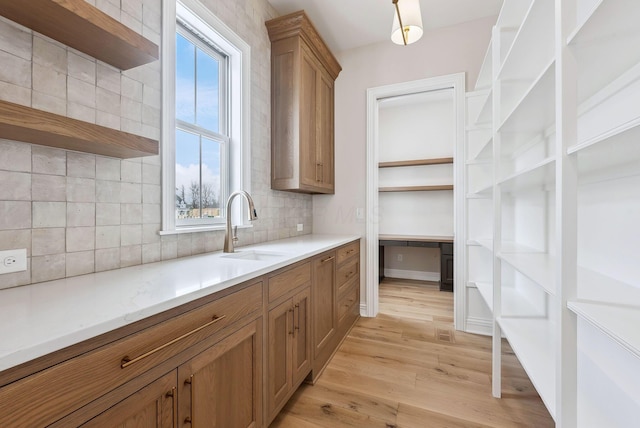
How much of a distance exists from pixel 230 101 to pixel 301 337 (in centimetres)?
178

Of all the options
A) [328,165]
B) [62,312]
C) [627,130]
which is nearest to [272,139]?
[328,165]

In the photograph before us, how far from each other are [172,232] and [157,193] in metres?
0.22

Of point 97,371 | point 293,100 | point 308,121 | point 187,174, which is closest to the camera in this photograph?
point 97,371

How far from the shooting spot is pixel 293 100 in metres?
2.42

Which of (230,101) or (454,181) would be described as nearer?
(230,101)

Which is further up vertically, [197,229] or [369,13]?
[369,13]

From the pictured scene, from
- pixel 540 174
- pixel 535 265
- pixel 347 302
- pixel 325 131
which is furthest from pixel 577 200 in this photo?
pixel 325 131

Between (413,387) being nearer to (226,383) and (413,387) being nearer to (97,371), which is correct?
(226,383)

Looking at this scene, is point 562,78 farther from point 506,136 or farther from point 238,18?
point 238,18

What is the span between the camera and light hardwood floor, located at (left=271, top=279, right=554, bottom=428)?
154cm

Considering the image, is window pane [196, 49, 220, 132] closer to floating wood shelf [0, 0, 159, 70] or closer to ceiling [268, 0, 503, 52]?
floating wood shelf [0, 0, 159, 70]

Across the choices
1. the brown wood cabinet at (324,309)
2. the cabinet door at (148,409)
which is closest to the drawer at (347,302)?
the brown wood cabinet at (324,309)

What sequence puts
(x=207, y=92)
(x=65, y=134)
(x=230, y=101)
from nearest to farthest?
(x=65, y=134)
(x=207, y=92)
(x=230, y=101)

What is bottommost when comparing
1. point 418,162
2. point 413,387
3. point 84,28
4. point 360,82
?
point 413,387
